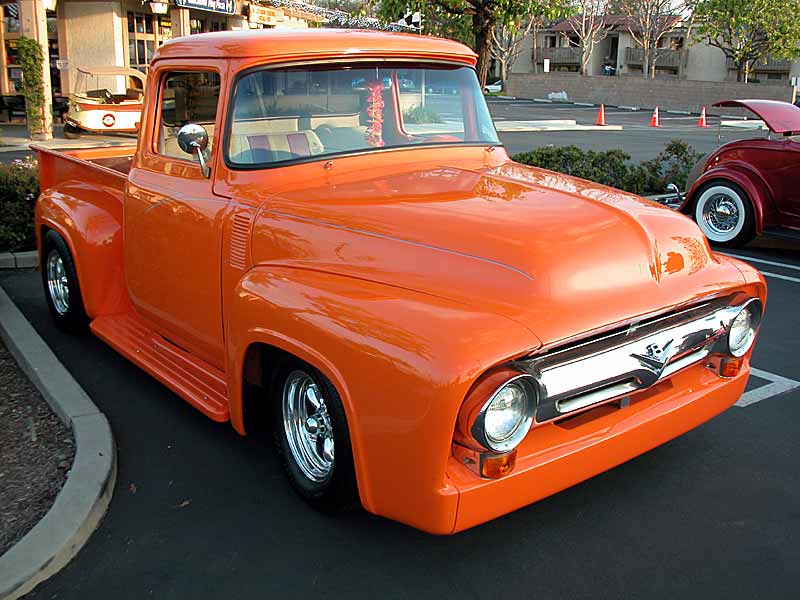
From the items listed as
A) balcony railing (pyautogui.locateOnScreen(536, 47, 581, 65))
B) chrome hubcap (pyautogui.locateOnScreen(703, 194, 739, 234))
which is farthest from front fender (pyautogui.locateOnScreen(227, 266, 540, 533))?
balcony railing (pyautogui.locateOnScreen(536, 47, 581, 65))

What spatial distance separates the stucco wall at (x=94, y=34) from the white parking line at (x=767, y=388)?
20823 mm

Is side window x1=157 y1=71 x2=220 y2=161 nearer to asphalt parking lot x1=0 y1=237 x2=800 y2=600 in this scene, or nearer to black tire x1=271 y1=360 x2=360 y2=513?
black tire x1=271 y1=360 x2=360 y2=513

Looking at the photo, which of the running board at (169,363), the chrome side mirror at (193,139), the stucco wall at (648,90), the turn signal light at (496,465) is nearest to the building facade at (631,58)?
the stucco wall at (648,90)

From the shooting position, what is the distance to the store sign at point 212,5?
74.3 ft

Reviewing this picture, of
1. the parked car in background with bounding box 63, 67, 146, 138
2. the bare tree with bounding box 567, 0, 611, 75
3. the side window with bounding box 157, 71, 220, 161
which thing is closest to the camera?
the side window with bounding box 157, 71, 220, 161

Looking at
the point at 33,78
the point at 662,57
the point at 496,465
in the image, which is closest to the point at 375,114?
the point at 496,465

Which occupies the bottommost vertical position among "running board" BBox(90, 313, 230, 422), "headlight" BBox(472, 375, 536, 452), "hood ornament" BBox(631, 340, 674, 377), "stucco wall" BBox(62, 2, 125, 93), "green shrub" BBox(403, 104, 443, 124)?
"running board" BBox(90, 313, 230, 422)

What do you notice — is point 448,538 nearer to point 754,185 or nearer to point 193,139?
point 193,139

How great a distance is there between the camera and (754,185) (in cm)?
800

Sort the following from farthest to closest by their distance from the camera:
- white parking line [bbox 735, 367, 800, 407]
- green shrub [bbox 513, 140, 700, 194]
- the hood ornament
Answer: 1. green shrub [bbox 513, 140, 700, 194]
2. white parking line [bbox 735, 367, 800, 407]
3. the hood ornament

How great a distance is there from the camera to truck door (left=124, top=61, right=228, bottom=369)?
3.84 meters

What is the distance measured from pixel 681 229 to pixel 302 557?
214 centimetres

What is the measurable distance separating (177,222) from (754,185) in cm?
620

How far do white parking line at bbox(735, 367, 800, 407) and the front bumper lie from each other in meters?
1.06
